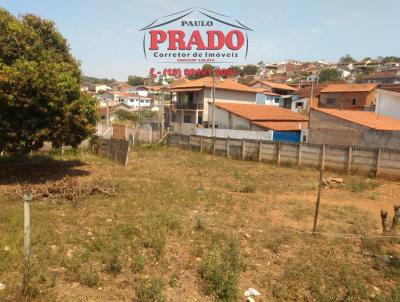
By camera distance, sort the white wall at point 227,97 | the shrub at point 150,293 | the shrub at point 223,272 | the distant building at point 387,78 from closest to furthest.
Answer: the shrub at point 150,293 < the shrub at point 223,272 < the white wall at point 227,97 < the distant building at point 387,78

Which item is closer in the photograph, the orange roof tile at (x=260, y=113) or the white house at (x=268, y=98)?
the orange roof tile at (x=260, y=113)

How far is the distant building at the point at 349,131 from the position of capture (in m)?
20.4

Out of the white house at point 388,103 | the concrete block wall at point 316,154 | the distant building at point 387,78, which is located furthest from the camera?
the distant building at point 387,78

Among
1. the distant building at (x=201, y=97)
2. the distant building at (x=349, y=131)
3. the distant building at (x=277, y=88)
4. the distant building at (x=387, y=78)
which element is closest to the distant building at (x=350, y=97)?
the distant building at (x=201, y=97)

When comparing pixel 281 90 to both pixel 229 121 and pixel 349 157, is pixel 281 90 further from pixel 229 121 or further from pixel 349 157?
pixel 349 157

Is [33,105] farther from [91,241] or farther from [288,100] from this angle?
[288,100]

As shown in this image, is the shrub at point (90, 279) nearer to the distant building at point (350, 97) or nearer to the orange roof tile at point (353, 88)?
the distant building at point (350, 97)

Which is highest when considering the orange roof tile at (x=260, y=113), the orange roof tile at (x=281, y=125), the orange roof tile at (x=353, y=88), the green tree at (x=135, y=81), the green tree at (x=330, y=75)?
the green tree at (x=330, y=75)

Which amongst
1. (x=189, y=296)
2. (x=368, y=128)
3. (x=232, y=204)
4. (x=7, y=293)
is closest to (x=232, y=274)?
(x=189, y=296)

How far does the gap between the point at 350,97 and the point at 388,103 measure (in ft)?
44.4

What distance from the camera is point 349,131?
2238 cm

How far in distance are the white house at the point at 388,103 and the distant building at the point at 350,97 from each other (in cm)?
907

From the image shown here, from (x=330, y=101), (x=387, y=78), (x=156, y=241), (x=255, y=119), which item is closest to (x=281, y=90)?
(x=330, y=101)

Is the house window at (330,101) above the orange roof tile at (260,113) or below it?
above
